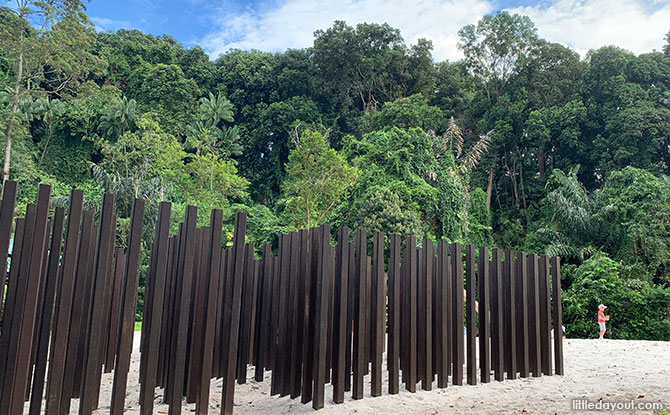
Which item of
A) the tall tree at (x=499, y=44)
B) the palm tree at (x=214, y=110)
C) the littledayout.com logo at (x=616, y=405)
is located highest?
the tall tree at (x=499, y=44)

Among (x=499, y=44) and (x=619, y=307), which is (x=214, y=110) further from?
(x=619, y=307)

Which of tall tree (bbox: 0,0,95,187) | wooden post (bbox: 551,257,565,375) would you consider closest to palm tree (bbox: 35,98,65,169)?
tall tree (bbox: 0,0,95,187)

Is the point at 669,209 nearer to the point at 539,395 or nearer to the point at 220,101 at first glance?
the point at 539,395

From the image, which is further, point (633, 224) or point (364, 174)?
point (364, 174)

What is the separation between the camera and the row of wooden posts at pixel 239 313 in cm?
307

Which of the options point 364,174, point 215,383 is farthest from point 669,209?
point 215,383

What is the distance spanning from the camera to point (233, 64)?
3178 centimetres

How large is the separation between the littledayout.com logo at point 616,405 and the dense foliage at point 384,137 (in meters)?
9.19

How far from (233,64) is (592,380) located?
3027 cm

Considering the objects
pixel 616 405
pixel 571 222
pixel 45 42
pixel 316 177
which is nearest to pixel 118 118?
pixel 45 42

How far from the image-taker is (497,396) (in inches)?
175

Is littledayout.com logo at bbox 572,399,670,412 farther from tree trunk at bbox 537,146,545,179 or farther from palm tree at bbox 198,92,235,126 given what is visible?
palm tree at bbox 198,92,235,126

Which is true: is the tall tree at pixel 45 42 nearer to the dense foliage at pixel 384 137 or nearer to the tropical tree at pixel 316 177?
the dense foliage at pixel 384 137

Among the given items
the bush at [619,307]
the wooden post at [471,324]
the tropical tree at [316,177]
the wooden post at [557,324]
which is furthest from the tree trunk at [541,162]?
the wooden post at [471,324]
